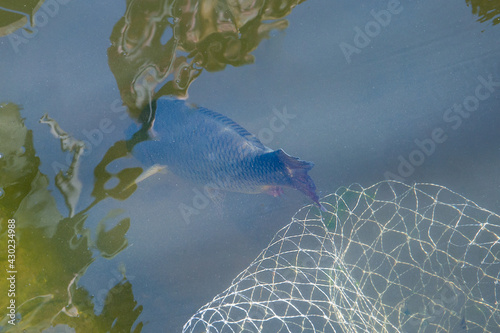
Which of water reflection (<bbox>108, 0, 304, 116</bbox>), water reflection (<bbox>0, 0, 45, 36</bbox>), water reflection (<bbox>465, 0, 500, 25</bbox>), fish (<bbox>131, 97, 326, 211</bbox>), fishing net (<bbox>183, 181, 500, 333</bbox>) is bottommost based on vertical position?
fishing net (<bbox>183, 181, 500, 333</bbox>)

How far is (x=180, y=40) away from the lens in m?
2.86

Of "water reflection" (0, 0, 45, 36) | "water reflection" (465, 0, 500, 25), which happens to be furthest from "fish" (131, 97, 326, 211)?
"water reflection" (465, 0, 500, 25)

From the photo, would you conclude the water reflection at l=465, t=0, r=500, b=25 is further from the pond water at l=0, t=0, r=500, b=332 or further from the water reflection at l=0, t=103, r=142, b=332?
the water reflection at l=0, t=103, r=142, b=332

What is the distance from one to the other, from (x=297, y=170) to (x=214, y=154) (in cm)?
53

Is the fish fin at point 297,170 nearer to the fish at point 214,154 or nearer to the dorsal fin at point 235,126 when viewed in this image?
the fish at point 214,154

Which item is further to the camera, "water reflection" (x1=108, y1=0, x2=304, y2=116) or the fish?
"water reflection" (x1=108, y1=0, x2=304, y2=116)

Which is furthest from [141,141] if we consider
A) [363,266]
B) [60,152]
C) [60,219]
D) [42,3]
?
[363,266]

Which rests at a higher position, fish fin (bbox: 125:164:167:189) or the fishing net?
fish fin (bbox: 125:164:167:189)

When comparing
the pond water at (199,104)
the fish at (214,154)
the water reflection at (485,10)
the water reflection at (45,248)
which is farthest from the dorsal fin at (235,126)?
the water reflection at (485,10)

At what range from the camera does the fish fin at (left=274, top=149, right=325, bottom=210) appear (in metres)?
2.23

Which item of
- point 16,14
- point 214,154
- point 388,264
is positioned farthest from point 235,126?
point 16,14

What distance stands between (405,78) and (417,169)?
66cm

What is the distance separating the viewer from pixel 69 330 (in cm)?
279

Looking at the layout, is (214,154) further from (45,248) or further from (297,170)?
(45,248)
